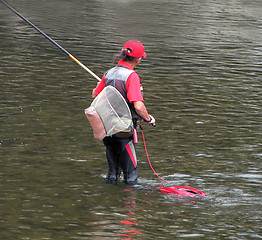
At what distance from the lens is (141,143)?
1071cm

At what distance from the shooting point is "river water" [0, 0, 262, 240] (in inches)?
276

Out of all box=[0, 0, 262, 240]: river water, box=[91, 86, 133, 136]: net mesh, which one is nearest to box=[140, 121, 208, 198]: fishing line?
box=[0, 0, 262, 240]: river water

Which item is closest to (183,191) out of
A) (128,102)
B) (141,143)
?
(128,102)

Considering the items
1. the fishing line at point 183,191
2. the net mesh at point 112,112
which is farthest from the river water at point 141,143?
the net mesh at point 112,112

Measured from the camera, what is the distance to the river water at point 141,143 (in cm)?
702

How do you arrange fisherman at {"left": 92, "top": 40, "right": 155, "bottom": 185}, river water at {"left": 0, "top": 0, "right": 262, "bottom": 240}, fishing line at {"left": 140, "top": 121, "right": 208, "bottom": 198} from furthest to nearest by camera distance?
fishing line at {"left": 140, "top": 121, "right": 208, "bottom": 198}
fisherman at {"left": 92, "top": 40, "right": 155, "bottom": 185}
river water at {"left": 0, "top": 0, "right": 262, "bottom": 240}

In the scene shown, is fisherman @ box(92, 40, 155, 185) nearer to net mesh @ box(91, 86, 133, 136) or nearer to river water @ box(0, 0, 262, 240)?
net mesh @ box(91, 86, 133, 136)

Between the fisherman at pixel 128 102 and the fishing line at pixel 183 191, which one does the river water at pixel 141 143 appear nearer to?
the fishing line at pixel 183 191

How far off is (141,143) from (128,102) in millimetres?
2801

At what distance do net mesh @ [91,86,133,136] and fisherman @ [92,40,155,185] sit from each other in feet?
0.40

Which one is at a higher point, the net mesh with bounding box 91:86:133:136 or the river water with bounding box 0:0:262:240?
the net mesh with bounding box 91:86:133:136

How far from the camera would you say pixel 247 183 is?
869 centimetres

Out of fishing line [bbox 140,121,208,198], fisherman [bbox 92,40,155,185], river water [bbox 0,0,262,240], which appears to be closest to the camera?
river water [bbox 0,0,262,240]

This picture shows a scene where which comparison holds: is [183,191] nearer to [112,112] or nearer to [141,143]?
[112,112]
